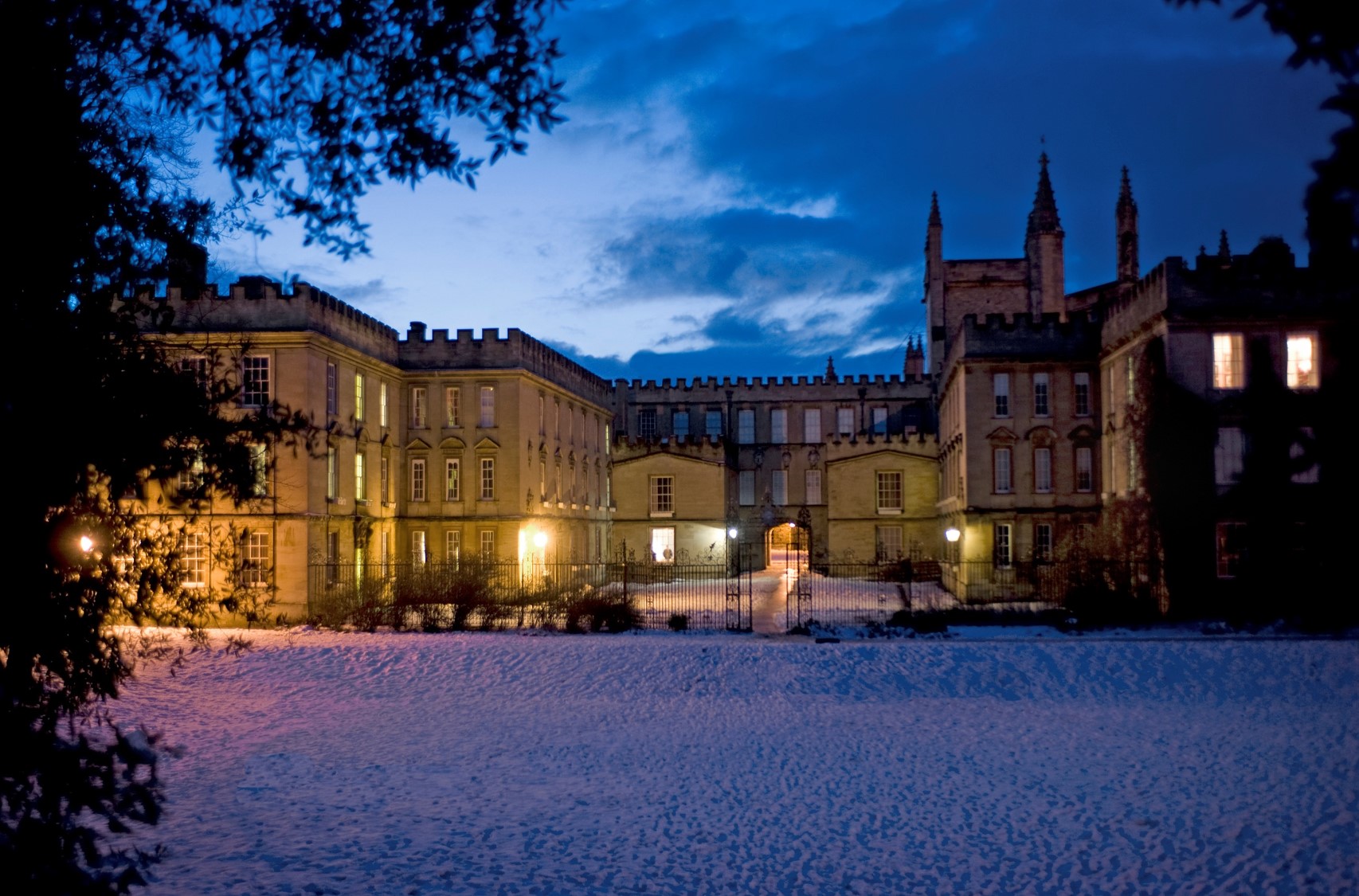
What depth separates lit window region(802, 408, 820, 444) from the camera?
68.9m

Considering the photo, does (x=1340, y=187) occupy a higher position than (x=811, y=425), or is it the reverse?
(x=811, y=425)

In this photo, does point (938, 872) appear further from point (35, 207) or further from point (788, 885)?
point (35, 207)

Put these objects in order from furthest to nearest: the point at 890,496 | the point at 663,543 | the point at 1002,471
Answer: the point at 663,543, the point at 890,496, the point at 1002,471

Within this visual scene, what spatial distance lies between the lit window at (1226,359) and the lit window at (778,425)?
38.6 meters

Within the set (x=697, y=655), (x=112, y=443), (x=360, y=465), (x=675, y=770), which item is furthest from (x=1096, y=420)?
(x=112, y=443)

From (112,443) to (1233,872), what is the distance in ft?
34.5

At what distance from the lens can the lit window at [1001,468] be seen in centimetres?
3878

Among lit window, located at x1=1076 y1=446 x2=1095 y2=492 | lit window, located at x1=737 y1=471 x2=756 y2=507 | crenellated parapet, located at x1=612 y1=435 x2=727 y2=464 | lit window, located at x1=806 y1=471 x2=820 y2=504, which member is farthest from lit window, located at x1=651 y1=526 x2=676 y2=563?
lit window, located at x1=1076 y1=446 x2=1095 y2=492

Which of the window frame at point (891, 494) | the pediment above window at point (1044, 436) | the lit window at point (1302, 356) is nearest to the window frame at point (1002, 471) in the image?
the pediment above window at point (1044, 436)

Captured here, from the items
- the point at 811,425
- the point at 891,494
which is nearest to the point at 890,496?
the point at 891,494

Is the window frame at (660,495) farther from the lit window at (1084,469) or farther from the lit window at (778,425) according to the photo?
the lit window at (1084,469)

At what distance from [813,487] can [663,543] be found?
1428 cm

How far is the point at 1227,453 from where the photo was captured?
101 feet

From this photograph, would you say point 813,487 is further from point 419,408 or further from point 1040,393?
point 419,408
